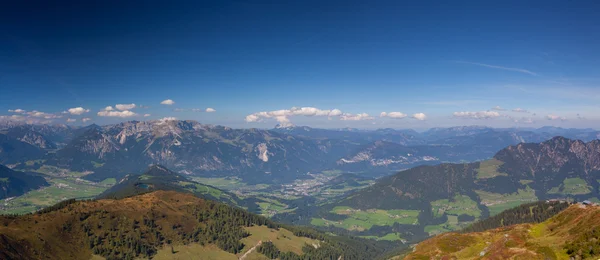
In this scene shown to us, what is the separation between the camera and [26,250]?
158625 mm

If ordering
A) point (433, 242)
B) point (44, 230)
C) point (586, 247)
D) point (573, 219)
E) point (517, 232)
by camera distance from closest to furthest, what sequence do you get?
point (586, 247) < point (573, 219) < point (517, 232) < point (433, 242) < point (44, 230)

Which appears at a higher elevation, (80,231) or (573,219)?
(573,219)

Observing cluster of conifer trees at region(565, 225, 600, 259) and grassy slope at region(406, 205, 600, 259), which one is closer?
cluster of conifer trees at region(565, 225, 600, 259)

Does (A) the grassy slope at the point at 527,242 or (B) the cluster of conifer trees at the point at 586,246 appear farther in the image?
(A) the grassy slope at the point at 527,242

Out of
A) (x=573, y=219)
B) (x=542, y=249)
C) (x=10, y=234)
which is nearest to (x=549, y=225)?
(x=573, y=219)

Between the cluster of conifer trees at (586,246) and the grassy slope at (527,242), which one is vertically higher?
the cluster of conifer trees at (586,246)

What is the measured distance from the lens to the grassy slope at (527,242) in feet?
335

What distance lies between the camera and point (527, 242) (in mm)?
114188

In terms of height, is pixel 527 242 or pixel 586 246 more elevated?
pixel 586 246

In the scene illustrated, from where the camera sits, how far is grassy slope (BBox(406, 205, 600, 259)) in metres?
102

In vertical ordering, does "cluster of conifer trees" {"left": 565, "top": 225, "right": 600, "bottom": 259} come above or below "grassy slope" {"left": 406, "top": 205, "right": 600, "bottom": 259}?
above

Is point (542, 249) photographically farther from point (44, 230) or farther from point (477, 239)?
point (44, 230)

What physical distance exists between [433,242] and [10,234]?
212 meters

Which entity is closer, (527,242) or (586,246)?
(586,246)
